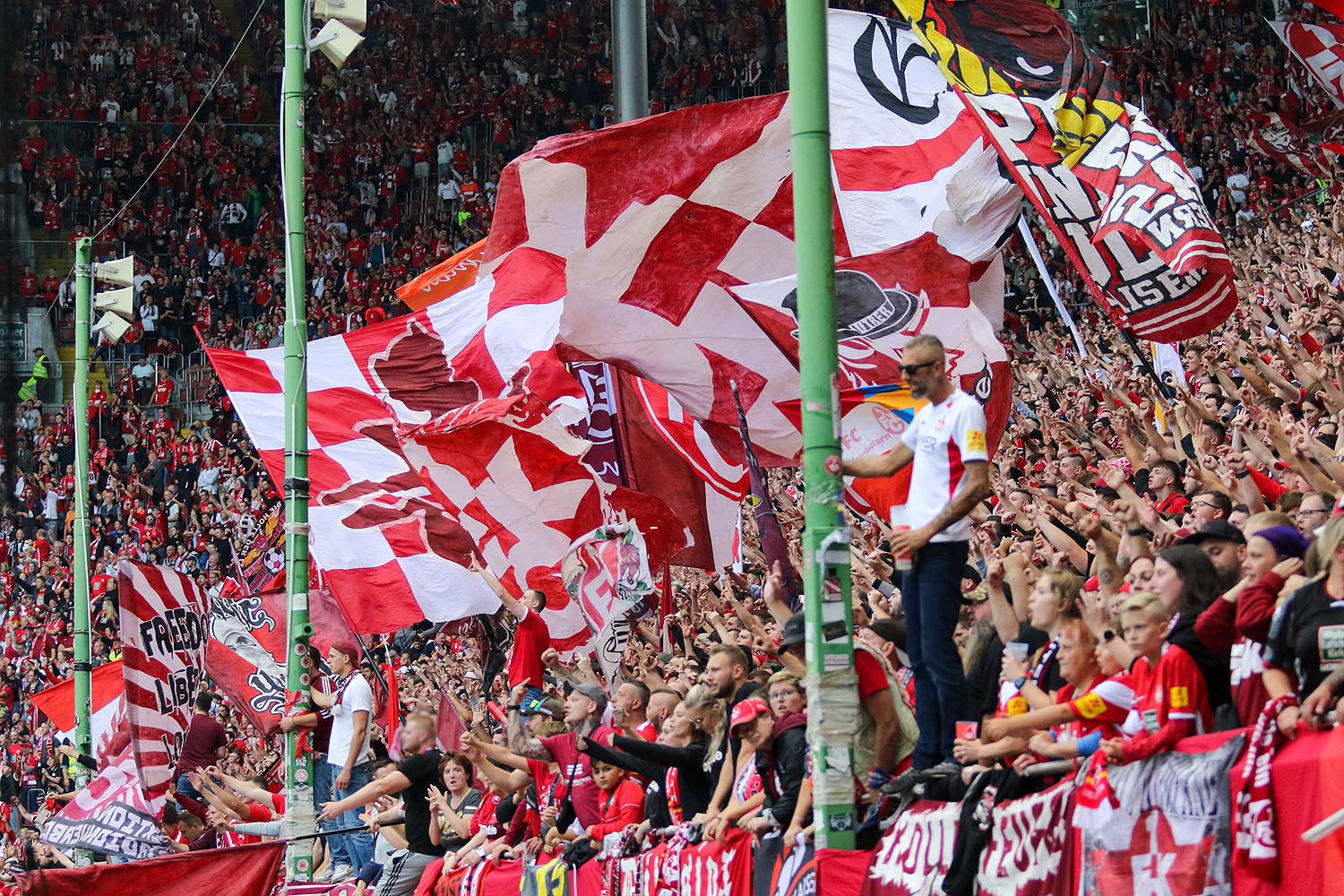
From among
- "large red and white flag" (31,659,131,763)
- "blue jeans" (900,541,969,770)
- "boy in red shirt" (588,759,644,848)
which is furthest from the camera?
"large red and white flag" (31,659,131,763)

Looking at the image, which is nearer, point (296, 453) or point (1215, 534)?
point (1215, 534)

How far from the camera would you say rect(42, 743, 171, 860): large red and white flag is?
14297mm

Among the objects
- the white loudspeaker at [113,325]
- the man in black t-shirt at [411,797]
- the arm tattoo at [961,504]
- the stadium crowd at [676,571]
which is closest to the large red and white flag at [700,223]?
the stadium crowd at [676,571]

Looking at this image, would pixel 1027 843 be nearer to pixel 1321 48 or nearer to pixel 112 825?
pixel 112 825

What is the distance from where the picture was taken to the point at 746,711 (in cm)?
812

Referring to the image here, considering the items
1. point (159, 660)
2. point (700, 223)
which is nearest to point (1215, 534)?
point (700, 223)

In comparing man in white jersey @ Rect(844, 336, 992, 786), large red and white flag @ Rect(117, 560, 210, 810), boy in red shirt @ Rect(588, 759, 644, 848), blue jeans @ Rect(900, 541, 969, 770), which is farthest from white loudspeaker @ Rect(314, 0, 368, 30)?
blue jeans @ Rect(900, 541, 969, 770)

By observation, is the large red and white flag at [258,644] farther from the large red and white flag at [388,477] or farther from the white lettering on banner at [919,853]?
the white lettering on banner at [919,853]

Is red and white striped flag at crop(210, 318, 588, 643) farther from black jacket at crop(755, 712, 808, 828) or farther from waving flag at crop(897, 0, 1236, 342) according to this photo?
black jacket at crop(755, 712, 808, 828)

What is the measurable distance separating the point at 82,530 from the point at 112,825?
580 cm

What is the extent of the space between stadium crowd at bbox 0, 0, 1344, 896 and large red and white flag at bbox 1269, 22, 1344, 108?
1465 mm

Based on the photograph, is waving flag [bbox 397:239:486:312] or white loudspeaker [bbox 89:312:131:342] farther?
white loudspeaker [bbox 89:312:131:342]

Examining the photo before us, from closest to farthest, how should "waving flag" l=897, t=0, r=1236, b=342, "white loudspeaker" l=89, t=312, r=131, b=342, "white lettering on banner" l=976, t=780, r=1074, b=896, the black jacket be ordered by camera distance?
1. "white lettering on banner" l=976, t=780, r=1074, b=896
2. the black jacket
3. "waving flag" l=897, t=0, r=1236, b=342
4. "white loudspeaker" l=89, t=312, r=131, b=342

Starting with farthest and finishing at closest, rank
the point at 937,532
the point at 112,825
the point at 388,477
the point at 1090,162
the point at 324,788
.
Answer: the point at 388,477
the point at 112,825
the point at 324,788
the point at 1090,162
the point at 937,532
